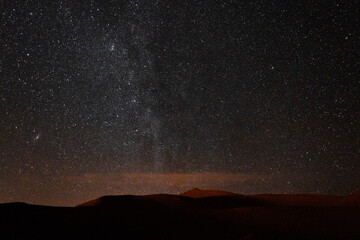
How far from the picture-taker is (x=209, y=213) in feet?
43.1

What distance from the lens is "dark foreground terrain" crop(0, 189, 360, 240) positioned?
9.72 metres

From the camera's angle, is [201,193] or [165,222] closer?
[165,222]

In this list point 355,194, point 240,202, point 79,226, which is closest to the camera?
point 79,226

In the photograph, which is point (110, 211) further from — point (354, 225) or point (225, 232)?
point (354, 225)

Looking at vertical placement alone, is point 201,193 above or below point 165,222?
above

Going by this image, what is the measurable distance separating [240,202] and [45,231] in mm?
10939

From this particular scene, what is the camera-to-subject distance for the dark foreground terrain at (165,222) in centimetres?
972

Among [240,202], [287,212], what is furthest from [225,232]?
[240,202]

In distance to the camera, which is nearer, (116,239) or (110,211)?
(116,239)

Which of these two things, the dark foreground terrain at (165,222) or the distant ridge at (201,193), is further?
the distant ridge at (201,193)

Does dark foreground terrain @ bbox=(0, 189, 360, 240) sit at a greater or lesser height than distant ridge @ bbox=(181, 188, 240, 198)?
lesser

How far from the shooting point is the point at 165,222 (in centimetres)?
1120

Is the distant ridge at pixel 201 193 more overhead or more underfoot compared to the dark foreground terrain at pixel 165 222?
more overhead

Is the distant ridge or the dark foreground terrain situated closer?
the dark foreground terrain
